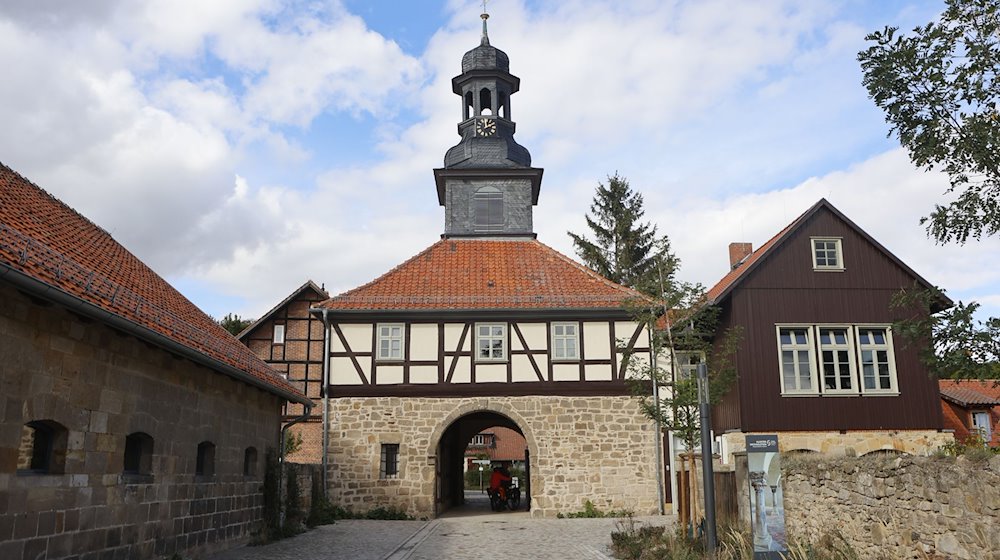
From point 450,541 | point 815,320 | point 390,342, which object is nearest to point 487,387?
point 390,342

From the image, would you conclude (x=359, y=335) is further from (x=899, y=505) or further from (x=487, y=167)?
(x=899, y=505)

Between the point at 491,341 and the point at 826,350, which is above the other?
the point at 491,341

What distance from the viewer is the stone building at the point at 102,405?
306 inches

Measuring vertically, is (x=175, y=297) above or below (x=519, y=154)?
below

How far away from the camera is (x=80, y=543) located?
877cm

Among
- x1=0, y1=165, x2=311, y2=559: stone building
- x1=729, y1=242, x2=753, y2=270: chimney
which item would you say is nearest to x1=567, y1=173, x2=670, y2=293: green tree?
x1=729, y1=242, x2=753, y2=270: chimney

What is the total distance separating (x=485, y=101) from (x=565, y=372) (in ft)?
33.8

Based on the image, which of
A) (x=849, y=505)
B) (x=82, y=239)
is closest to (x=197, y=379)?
(x=82, y=239)

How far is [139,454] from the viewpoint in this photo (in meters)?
10.6

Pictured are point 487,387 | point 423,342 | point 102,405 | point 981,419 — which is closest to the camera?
point 102,405

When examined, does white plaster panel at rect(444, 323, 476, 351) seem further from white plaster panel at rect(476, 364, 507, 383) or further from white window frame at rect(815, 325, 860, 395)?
white window frame at rect(815, 325, 860, 395)

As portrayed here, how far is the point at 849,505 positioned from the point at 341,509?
13.3 metres

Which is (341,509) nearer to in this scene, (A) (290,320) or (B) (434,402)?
(B) (434,402)

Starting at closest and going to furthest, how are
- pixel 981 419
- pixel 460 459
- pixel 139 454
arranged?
pixel 139 454, pixel 981 419, pixel 460 459
